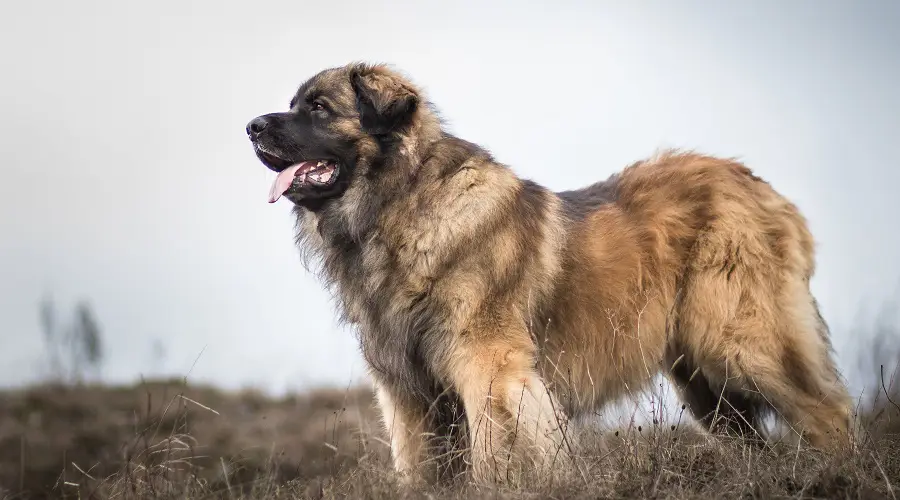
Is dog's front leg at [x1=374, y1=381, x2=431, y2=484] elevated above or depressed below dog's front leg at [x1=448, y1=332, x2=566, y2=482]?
below

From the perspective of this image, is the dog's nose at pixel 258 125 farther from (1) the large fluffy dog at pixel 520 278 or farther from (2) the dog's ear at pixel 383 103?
(2) the dog's ear at pixel 383 103

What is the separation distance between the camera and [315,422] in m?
8.95

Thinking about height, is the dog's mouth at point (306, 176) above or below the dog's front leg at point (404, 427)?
above

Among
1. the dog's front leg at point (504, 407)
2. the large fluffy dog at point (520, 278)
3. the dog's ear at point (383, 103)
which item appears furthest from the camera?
the dog's ear at point (383, 103)

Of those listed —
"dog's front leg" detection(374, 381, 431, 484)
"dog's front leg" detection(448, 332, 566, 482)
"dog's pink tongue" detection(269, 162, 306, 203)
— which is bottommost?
"dog's front leg" detection(374, 381, 431, 484)

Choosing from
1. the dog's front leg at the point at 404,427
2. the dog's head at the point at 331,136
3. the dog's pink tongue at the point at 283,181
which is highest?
the dog's head at the point at 331,136

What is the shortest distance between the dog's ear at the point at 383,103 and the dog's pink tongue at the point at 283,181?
15.9 inches

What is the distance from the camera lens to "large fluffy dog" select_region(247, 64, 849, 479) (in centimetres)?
359

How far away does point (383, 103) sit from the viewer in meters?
3.92

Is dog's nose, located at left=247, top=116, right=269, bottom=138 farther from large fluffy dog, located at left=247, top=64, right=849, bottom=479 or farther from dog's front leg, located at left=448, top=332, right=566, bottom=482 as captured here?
dog's front leg, located at left=448, top=332, right=566, bottom=482

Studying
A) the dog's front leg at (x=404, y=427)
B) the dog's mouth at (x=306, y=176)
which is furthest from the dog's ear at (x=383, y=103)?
the dog's front leg at (x=404, y=427)

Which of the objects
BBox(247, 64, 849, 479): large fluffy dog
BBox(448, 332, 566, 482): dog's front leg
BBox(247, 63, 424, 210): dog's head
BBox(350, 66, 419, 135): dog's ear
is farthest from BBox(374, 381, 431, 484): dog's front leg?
BBox(350, 66, 419, 135): dog's ear

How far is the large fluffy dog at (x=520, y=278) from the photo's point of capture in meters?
3.59

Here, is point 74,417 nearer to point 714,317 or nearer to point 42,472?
point 42,472
